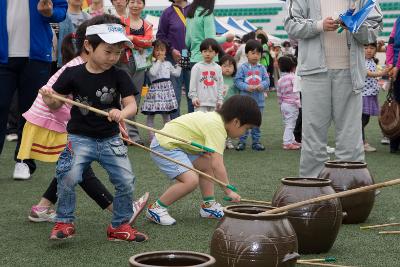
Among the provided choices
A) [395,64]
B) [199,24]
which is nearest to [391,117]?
[395,64]

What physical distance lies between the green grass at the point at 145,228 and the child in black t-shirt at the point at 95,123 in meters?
0.19

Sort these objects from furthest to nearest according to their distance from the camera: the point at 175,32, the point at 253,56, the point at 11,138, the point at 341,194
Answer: the point at 175,32 → the point at 11,138 → the point at 253,56 → the point at 341,194

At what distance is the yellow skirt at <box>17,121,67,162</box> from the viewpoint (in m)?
5.72

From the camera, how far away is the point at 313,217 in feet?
14.1

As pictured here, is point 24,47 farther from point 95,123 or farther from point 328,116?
point 328,116

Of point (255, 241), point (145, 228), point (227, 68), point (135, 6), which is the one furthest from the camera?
point (227, 68)

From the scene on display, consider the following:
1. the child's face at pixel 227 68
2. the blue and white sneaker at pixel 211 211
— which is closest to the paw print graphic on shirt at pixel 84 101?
the blue and white sneaker at pixel 211 211

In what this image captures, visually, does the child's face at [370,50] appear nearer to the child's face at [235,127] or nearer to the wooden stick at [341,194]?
the child's face at [235,127]

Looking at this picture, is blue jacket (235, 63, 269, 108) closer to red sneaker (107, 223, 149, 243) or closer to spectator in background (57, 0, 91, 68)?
spectator in background (57, 0, 91, 68)

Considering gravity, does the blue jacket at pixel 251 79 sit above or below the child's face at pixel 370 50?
below

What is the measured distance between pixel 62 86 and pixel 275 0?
3344cm

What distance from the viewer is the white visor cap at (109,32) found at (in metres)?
4.46

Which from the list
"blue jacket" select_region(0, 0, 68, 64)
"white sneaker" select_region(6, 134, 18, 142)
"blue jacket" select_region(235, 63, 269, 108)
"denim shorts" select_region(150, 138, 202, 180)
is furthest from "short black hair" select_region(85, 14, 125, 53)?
"white sneaker" select_region(6, 134, 18, 142)

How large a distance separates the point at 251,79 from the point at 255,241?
6.46 metres
